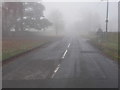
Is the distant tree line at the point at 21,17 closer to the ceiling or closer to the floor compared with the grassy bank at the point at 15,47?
closer to the ceiling

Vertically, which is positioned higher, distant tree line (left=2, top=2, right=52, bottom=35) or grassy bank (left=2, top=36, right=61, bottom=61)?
distant tree line (left=2, top=2, right=52, bottom=35)

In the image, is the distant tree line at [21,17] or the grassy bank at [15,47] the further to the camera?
the distant tree line at [21,17]

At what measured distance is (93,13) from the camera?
12506 cm

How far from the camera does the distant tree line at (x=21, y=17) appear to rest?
176 ft

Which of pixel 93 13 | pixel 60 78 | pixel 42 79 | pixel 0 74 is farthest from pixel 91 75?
pixel 93 13

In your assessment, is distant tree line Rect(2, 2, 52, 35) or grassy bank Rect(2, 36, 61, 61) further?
distant tree line Rect(2, 2, 52, 35)

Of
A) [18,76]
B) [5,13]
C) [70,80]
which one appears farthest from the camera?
[5,13]

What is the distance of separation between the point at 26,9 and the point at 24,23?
5.23 metres

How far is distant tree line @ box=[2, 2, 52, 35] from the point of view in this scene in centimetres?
5362

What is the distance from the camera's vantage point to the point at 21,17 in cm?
6225

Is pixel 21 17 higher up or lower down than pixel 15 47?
higher up

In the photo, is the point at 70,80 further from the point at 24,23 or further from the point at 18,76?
the point at 24,23

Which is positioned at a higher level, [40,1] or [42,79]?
[40,1]

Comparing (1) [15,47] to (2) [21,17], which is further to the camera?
(2) [21,17]
